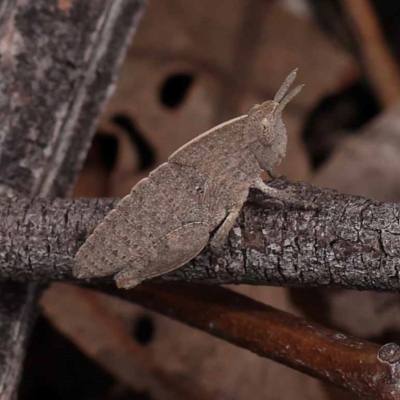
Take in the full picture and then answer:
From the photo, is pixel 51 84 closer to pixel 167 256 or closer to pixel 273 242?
pixel 167 256

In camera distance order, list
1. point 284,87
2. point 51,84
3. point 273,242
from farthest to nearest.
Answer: point 51,84 → point 284,87 → point 273,242

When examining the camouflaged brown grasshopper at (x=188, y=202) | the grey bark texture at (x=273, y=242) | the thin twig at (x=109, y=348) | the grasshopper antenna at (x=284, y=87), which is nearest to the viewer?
the grey bark texture at (x=273, y=242)

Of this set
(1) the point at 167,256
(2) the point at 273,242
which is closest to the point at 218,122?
(1) the point at 167,256

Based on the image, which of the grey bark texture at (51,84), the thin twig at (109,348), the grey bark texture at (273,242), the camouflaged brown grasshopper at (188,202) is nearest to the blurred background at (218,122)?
the thin twig at (109,348)

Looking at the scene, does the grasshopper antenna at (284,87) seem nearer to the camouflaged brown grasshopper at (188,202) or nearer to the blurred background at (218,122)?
the camouflaged brown grasshopper at (188,202)

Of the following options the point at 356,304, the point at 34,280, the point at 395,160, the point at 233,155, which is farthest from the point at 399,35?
the point at 34,280
